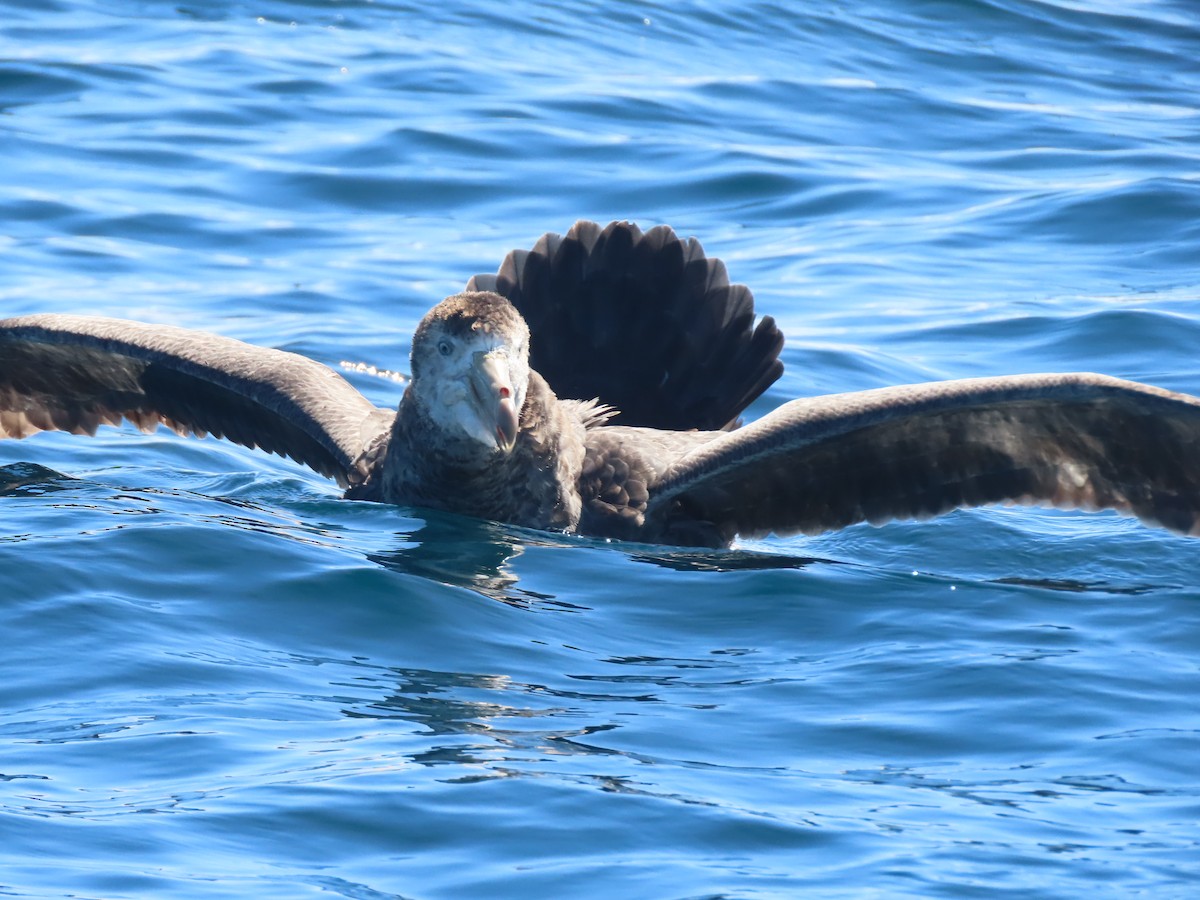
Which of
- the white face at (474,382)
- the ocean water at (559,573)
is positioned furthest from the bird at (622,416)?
the ocean water at (559,573)

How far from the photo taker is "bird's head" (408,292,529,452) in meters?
7.54

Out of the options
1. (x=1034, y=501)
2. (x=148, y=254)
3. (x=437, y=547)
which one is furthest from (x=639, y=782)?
(x=148, y=254)

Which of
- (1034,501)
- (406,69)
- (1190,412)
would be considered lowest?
(1034,501)

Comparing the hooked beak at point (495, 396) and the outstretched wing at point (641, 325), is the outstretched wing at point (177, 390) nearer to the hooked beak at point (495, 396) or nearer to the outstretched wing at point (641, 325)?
the outstretched wing at point (641, 325)

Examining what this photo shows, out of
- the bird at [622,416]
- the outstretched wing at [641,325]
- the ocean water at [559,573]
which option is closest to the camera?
the ocean water at [559,573]

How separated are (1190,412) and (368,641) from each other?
3.21 metres

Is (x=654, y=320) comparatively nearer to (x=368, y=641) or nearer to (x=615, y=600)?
(x=615, y=600)

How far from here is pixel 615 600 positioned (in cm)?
741

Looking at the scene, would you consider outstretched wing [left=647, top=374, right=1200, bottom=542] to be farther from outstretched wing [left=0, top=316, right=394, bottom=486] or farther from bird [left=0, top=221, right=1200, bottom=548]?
outstretched wing [left=0, top=316, right=394, bottom=486]

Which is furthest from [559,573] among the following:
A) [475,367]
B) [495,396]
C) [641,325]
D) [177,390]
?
[177,390]

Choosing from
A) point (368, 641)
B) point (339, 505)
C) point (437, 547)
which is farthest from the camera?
point (339, 505)

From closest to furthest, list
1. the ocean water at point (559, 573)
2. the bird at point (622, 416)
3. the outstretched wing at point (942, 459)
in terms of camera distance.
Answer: the ocean water at point (559, 573), the outstretched wing at point (942, 459), the bird at point (622, 416)

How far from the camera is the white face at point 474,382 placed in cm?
752

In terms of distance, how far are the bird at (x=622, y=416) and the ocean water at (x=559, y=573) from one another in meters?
0.26
